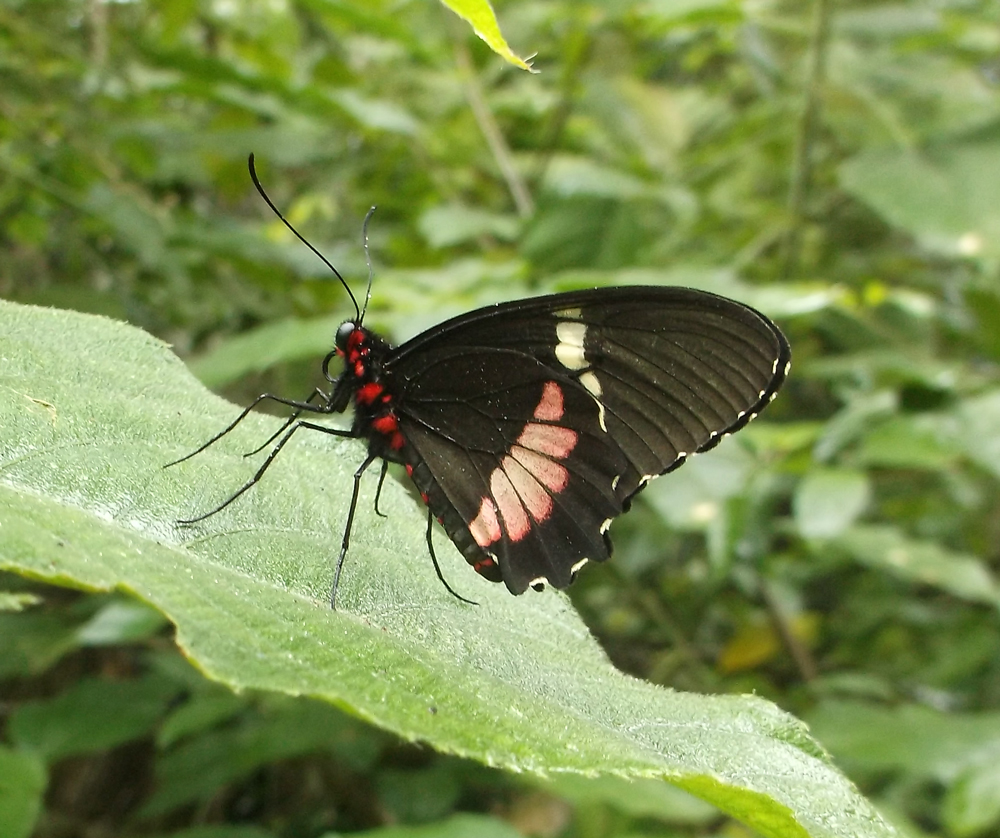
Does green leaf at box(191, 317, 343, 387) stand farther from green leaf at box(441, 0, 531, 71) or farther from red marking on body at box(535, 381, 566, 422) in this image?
green leaf at box(441, 0, 531, 71)

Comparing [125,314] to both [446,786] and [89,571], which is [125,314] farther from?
[89,571]

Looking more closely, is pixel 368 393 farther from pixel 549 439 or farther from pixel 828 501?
pixel 828 501

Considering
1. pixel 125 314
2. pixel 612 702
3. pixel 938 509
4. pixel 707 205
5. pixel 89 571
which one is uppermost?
pixel 707 205

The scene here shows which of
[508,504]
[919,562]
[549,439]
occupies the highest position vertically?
Answer: [919,562]

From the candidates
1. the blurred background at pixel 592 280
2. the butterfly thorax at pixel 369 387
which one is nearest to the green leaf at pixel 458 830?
the blurred background at pixel 592 280

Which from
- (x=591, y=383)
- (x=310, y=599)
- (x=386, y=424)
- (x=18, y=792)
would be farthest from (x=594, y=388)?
(x=18, y=792)

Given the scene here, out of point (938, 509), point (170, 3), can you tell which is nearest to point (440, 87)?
point (170, 3)

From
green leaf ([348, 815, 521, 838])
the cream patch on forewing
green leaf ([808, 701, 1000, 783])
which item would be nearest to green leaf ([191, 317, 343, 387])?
the cream patch on forewing
